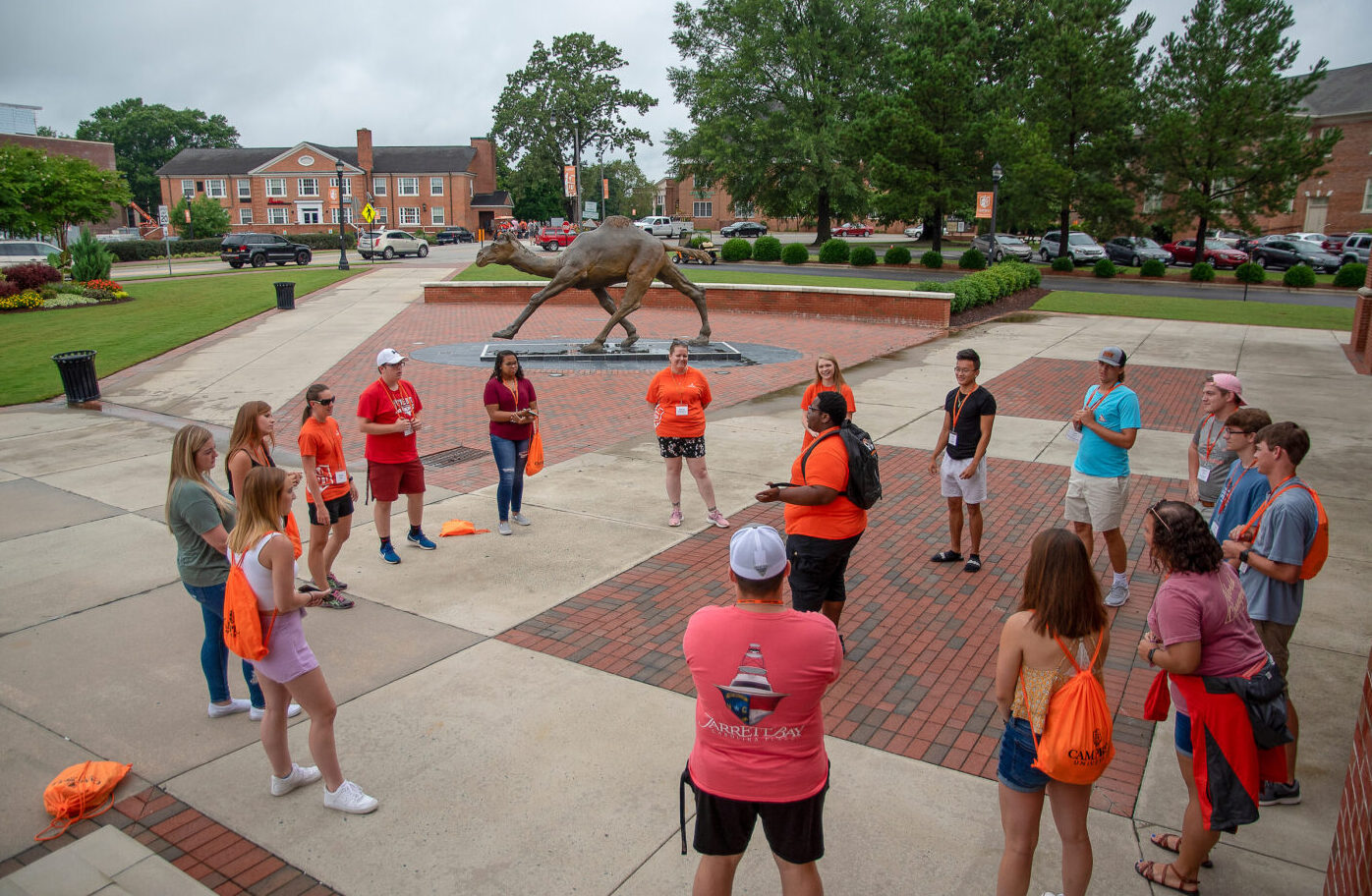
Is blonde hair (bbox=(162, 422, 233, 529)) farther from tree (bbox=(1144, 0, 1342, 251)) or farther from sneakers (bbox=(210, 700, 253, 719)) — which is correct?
tree (bbox=(1144, 0, 1342, 251))

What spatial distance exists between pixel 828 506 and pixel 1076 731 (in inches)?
86.1

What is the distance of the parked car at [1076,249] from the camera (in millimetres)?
41438

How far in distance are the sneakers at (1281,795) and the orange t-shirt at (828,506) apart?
2290 millimetres

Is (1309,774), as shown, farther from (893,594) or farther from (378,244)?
(378,244)

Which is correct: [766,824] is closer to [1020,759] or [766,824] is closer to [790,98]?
[1020,759]

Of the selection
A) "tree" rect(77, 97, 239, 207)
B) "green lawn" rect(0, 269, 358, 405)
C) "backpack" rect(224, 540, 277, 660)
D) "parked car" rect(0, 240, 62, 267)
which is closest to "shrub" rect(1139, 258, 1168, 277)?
"green lawn" rect(0, 269, 358, 405)

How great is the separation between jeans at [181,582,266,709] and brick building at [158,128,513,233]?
3015 inches

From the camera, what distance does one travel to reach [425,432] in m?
11.8

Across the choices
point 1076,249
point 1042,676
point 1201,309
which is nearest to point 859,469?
point 1042,676

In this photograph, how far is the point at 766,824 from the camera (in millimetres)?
3027

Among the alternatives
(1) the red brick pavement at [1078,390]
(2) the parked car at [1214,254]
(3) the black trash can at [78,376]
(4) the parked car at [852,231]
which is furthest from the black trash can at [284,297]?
(4) the parked car at [852,231]

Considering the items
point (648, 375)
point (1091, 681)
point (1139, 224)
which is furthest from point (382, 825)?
point (1139, 224)

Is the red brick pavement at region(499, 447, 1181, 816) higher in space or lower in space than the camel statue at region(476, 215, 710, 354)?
lower

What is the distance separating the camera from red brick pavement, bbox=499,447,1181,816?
16.2 feet
